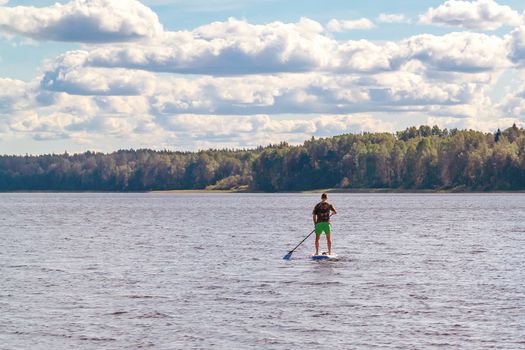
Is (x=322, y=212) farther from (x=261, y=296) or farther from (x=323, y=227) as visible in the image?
(x=261, y=296)

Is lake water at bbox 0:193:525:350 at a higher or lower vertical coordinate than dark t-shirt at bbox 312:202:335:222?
lower

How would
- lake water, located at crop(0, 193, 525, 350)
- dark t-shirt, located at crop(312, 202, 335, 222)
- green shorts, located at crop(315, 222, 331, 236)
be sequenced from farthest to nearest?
1. dark t-shirt, located at crop(312, 202, 335, 222)
2. green shorts, located at crop(315, 222, 331, 236)
3. lake water, located at crop(0, 193, 525, 350)

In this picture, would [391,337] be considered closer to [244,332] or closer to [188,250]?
[244,332]

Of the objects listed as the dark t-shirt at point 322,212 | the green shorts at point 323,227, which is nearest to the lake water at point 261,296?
the green shorts at point 323,227

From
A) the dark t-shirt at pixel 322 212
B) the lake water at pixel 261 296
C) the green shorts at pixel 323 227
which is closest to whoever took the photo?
A: the lake water at pixel 261 296

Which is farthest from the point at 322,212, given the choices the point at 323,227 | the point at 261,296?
the point at 261,296

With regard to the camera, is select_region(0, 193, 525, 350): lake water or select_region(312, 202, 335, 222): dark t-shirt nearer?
select_region(0, 193, 525, 350): lake water

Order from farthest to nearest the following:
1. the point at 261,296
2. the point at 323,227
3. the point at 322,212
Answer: the point at 322,212 < the point at 323,227 < the point at 261,296

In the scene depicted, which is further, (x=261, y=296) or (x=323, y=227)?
(x=323, y=227)

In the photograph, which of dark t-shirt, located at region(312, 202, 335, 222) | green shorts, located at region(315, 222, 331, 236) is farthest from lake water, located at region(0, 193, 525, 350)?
dark t-shirt, located at region(312, 202, 335, 222)

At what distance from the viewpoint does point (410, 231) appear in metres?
67.2

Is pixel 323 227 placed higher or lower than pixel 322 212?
lower

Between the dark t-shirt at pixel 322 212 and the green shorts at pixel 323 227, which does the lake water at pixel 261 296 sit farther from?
the dark t-shirt at pixel 322 212

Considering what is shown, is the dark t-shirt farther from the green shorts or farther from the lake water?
the lake water
